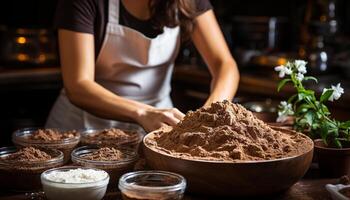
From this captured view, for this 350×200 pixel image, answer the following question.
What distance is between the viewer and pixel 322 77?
338 centimetres

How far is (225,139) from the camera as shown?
1.53m

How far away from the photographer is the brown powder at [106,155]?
1.59 meters

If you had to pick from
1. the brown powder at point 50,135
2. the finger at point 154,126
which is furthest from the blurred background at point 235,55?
the brown powder at point 50,135

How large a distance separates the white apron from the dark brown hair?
89 millimetres

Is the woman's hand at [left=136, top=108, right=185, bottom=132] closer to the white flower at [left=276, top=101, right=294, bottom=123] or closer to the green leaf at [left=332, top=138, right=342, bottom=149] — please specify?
the white flower at [left=276, top=101, right=294, bottom=123]

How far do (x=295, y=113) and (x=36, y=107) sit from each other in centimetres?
209

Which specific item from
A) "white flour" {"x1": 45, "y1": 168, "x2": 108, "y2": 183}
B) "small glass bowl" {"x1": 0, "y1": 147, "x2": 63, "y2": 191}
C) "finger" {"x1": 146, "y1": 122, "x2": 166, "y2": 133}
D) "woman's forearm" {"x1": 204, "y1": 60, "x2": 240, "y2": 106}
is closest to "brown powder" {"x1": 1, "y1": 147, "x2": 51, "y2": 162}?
"small glass bowl" {"x1": 0, "y1": 147, "x2": 63, "y2": 191}

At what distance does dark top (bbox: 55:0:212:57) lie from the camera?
2.21m

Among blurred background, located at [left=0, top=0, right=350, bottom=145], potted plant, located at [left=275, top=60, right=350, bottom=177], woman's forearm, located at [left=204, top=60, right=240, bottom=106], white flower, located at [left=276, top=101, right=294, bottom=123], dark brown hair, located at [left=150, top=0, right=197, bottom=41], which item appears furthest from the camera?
blurred background, located at [left=0, top=0, right=350, bottom=145]

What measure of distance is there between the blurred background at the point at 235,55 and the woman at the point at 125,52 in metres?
0.74

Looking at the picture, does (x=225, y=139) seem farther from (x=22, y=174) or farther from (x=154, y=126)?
(x=22, y=174)

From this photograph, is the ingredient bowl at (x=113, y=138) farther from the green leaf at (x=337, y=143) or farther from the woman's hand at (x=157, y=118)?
the green leaf at (x=337, y=143)

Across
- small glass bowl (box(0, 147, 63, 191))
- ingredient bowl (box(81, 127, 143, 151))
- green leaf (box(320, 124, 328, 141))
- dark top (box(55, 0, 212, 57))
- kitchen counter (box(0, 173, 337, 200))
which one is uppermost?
dark top (box(55, 0, 212, 57))

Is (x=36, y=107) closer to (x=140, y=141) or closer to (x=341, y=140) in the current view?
(x=140, y=141)
